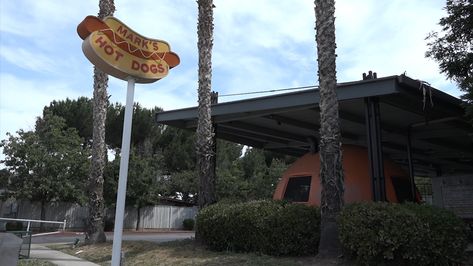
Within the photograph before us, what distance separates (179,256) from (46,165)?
25.1 meters

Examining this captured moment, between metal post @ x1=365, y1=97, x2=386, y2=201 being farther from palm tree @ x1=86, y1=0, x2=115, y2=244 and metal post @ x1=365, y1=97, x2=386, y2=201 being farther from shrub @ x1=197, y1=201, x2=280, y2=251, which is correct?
palm tree @ x1=86, y1=0, x2=115, y2=244

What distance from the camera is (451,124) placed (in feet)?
44.4

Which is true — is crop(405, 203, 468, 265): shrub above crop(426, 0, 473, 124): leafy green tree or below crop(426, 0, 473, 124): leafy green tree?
below

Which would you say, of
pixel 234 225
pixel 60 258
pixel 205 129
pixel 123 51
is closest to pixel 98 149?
pixel 60 258

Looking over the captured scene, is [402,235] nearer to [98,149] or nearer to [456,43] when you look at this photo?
[456,43]

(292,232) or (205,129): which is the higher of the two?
(205,129)

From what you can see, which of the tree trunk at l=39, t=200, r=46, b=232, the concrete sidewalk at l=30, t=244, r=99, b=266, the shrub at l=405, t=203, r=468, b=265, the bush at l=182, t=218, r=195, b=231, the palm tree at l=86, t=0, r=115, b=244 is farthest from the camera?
the bush at l=182, t=218, r=195, b=231

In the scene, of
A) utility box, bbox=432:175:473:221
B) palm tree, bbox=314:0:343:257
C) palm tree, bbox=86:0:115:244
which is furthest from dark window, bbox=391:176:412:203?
palm tree, bbox=86:0:115:244

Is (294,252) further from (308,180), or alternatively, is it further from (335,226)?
(308,180)

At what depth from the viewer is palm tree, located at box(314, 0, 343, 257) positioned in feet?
31.8

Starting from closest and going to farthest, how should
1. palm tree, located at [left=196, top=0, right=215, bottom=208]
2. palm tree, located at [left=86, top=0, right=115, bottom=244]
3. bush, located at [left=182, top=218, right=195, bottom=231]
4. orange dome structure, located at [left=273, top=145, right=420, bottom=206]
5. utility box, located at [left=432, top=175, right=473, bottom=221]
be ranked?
palm tree, located at [left=196, top=0, right=215, bottom=208] → orange dome structure, located at [left=273, top=145, right=420, bottom=206] → utility box, located at [left=432, top=175, right=473, bottom=221] → palm tree, located at [left=86, top=0, right=115, bottom=244] → bush, located at [left=182, top=218, right=195, bottom=231]

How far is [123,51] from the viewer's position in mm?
6621

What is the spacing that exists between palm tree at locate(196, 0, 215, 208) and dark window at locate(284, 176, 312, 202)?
94.7 inches

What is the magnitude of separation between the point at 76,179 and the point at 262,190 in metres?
14.6
